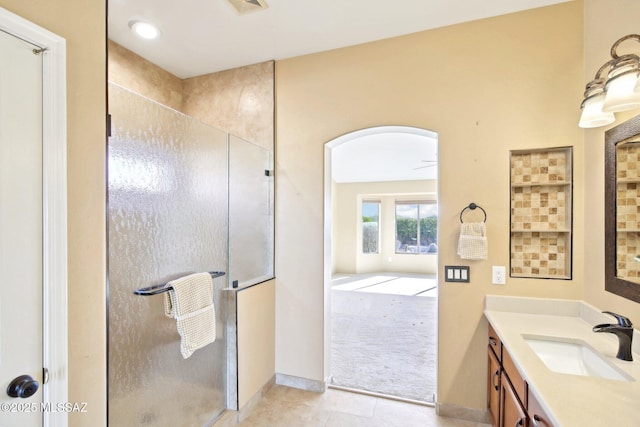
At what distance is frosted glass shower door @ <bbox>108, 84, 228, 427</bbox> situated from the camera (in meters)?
1.45

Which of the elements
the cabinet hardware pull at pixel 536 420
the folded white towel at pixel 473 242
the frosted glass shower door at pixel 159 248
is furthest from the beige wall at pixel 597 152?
the frosted glass shower door at pixel 159 248

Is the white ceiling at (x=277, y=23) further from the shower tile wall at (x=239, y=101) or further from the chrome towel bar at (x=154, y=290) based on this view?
the chrome towel bar at (x=154, y=290)

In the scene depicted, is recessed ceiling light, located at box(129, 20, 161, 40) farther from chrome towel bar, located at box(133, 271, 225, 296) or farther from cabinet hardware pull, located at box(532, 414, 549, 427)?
cabinet hardware pull, located at box(532, 414, 549, 427)

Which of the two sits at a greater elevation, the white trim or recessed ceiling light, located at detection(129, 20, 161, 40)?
recessed ceiling light, located at detection(129, 20, 161, 40)

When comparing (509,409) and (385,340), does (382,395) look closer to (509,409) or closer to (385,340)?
(509,409)

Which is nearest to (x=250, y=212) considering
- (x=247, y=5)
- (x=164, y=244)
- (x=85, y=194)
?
(x=164, y=244)

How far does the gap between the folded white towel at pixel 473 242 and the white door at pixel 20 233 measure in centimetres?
224

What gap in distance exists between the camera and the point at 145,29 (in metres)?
2.17

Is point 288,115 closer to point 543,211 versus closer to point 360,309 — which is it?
point 543,211

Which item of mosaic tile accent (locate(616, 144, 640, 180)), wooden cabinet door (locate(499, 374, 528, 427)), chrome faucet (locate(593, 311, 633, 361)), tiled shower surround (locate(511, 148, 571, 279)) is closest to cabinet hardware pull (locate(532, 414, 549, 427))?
wooden cabinet door (locate(499, 374, 528, 427))

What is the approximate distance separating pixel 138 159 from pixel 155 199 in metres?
0.23

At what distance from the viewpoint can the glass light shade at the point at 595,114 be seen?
1496 mm

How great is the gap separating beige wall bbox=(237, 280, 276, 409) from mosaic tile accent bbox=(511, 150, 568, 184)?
2116 millimetres

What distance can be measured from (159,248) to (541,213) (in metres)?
2.51
